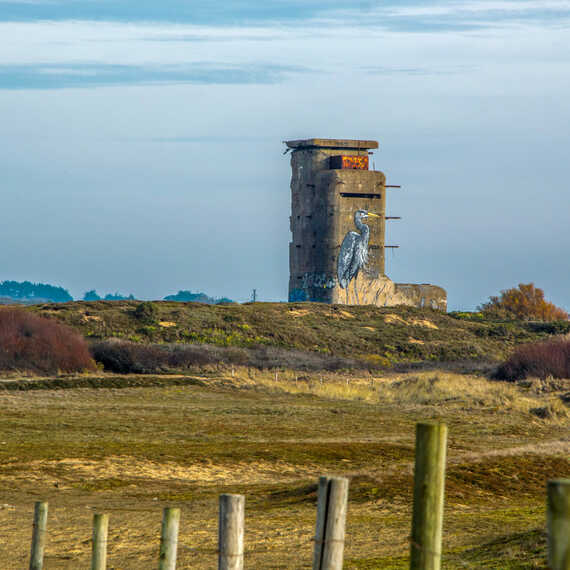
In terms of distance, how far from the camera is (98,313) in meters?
55.4

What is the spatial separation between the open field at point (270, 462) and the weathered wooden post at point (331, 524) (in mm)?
5436

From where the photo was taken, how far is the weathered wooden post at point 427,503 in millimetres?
4965

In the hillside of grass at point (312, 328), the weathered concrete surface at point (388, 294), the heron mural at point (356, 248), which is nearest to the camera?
the hillside of grass at point (312, 328)

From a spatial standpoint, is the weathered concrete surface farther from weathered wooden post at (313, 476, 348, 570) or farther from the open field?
weathered wooden post at (313, 476, 348, 570)

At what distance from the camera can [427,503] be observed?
507cm

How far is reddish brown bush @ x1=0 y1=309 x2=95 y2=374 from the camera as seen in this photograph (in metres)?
40.2

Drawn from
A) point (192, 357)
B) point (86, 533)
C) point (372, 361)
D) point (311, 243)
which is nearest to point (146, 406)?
point (192, 357)

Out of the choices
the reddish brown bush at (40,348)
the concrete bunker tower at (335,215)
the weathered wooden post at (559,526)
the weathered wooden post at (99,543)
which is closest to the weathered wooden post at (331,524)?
the weathered wooden post at (559,526)

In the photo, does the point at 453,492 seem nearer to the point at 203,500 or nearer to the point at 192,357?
the point at 203,500

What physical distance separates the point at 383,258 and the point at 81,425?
37.9 metres

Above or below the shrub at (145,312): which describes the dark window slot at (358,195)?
above

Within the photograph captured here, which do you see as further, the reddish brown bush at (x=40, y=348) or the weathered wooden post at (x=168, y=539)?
the reddish brown bush at (x=40, y=348)

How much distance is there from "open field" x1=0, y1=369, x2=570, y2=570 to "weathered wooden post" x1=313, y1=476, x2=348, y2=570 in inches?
214

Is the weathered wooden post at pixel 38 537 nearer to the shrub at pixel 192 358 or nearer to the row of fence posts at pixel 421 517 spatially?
the row of fence posts at pixel 421 517
